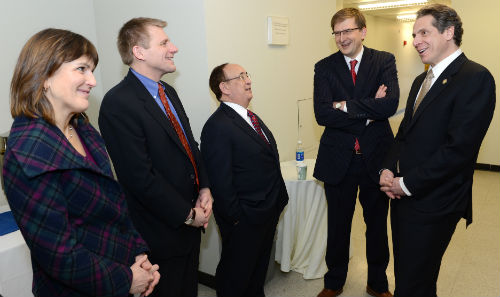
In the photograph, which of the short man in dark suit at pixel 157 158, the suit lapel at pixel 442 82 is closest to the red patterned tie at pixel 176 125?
the short man in dark suit at pixel 157 158

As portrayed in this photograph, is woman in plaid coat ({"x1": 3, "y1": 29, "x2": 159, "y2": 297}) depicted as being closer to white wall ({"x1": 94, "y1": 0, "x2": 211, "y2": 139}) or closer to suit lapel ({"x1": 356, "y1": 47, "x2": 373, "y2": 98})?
white wall ({"x1": 94, "y1": 0, "x2": 211, "y2": 139})

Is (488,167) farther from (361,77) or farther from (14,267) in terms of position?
(14,267)

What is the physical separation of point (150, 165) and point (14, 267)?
0.94 metres

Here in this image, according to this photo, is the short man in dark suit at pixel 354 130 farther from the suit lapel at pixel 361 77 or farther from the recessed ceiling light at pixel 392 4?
the recessed ceiling light at pixel 392 4

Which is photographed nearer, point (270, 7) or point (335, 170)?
point (335, 170)

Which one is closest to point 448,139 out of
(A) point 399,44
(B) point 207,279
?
(B) point 207,279

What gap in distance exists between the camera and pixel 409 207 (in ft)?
6.40

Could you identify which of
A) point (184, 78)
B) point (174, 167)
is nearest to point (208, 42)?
point (184, 78)

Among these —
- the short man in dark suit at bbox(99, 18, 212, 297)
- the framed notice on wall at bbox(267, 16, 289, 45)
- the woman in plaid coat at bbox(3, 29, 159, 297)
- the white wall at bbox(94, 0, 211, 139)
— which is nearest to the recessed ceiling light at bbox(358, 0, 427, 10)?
the framed notice on wall at bbox(267, 16, 289, 45)

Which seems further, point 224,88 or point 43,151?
point 224,88

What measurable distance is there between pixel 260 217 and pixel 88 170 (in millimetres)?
1175

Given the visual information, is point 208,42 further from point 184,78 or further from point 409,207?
point 409,207

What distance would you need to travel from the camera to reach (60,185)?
3.77 ft

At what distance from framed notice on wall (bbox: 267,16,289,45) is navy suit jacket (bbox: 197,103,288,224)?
3.46ft
